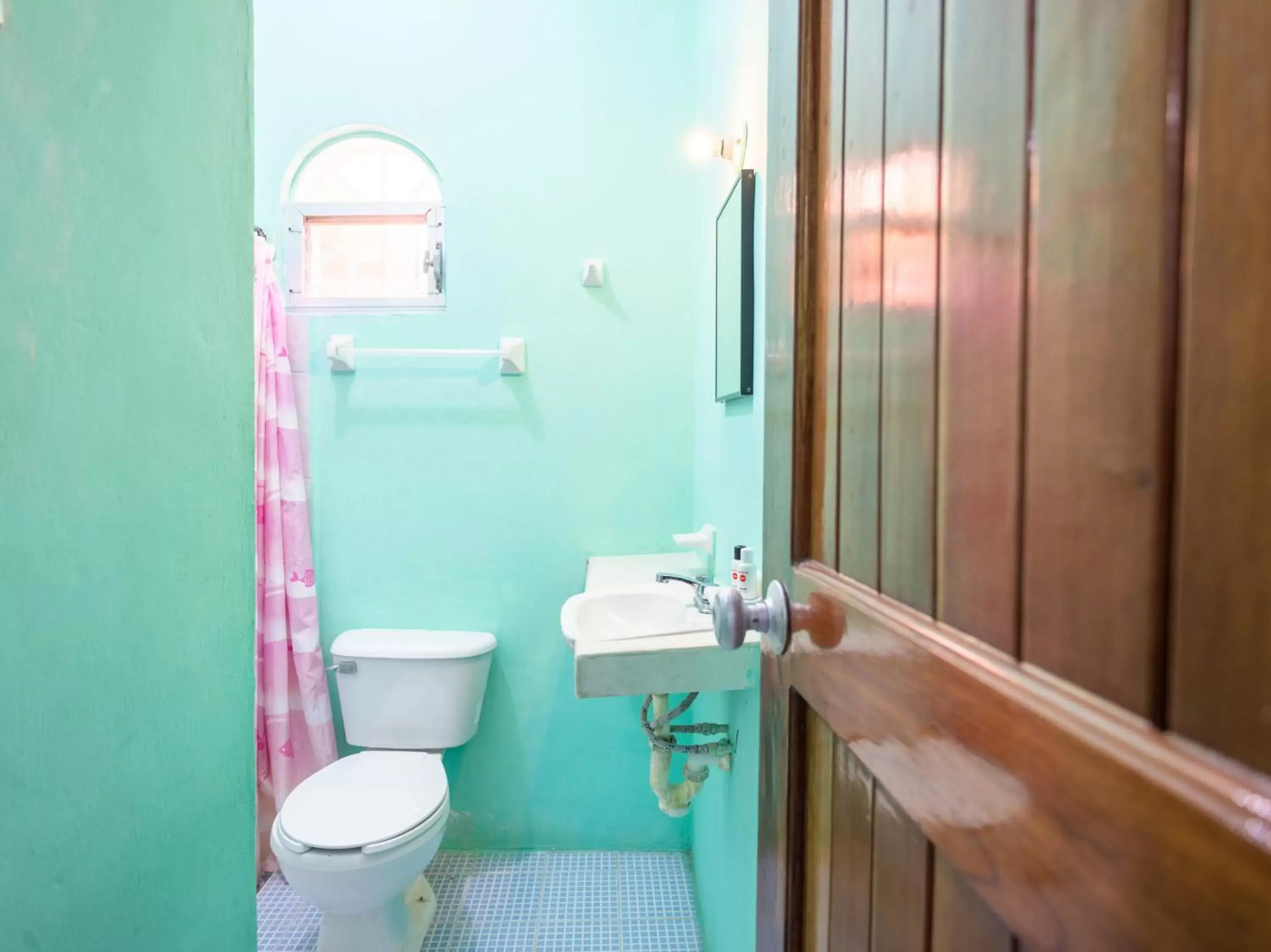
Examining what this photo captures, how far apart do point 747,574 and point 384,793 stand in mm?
1105

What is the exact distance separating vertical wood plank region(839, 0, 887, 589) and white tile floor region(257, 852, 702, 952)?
5.17 feet

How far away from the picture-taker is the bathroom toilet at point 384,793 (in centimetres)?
128

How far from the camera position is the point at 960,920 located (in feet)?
1.13

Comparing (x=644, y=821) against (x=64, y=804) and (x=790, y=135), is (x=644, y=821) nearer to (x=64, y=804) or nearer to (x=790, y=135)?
(x=64, y=804)

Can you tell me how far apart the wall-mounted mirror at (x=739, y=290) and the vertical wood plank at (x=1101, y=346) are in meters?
0.86

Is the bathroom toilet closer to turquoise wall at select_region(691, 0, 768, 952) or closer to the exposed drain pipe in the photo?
the exposed drain pipe

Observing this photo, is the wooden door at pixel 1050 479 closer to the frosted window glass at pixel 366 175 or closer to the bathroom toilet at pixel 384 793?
the bathroom toilet at pixel 384 793

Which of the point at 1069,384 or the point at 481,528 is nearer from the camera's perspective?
the point at 1069,384

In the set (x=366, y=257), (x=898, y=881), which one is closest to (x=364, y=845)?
(x=898, y=881)

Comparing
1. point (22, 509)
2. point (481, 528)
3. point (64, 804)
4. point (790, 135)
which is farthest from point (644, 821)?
point (790, 135)

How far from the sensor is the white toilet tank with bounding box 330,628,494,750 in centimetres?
173

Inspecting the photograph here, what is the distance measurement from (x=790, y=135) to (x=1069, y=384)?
0.46m

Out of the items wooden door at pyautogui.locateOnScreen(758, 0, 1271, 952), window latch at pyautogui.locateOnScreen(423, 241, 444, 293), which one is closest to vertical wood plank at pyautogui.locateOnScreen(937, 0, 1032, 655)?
wooden door at pyautogui.locateOnScreen(758, 0, 1271, 952)

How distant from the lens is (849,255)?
51 centimetres
